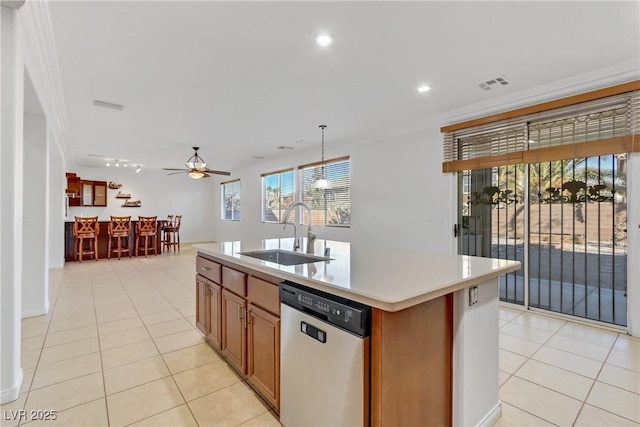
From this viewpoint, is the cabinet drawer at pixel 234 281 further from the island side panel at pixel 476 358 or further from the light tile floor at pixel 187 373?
the island side panel at pixel 476 358

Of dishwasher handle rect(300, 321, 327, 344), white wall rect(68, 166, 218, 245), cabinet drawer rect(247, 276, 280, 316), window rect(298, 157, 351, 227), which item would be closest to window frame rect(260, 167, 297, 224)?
window rect(298, 157, 351, 227)

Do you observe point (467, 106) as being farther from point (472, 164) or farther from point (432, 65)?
point (432, 65)

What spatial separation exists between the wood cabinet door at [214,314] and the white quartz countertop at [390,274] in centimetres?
38

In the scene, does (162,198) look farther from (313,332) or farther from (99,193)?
(313,332)

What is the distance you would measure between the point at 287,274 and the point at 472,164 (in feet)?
11.3

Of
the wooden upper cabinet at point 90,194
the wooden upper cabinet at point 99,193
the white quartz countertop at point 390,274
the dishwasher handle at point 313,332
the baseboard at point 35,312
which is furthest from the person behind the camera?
the wooden upper cabinet at point 99,193

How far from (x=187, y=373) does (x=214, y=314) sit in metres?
0.45

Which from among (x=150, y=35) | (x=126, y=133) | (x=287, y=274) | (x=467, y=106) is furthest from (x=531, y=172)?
(x=126, y=133)

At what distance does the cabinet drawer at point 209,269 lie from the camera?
2.45m

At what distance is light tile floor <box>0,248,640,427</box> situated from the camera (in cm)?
181

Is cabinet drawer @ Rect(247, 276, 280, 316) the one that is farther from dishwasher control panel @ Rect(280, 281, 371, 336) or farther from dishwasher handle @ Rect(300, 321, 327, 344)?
dishwasher handle @ Rect(300, 321, 327, 344)

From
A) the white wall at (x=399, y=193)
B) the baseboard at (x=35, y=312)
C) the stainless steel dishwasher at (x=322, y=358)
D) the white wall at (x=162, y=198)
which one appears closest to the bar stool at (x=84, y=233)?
the white wall at (x=162, y=198)

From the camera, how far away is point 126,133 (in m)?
5.32

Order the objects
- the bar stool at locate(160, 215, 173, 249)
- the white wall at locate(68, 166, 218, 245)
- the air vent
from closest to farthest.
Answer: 1. the air vent
2. the bar stool at locate(160, 215, 173, 249)
3. the white wall at locate(68, 166, 218, 245)
